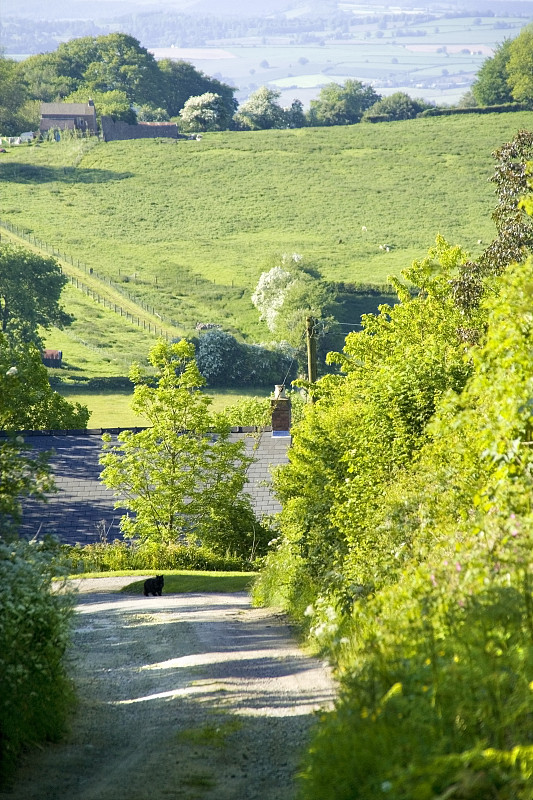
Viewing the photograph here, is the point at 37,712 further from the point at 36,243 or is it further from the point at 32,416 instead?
the point at 36,243

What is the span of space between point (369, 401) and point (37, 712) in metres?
8.94

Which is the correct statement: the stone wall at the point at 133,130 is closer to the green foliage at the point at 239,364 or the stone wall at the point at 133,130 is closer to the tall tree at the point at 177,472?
the green foliage at the point at 239,364

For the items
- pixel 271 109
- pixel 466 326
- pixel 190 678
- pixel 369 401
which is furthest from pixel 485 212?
pixel 190 678

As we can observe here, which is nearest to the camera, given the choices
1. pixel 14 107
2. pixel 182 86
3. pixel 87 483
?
pixel 87 483

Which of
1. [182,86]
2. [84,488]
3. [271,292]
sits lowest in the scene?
[84,488]

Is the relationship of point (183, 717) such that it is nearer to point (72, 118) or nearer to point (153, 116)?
point (72, 118)

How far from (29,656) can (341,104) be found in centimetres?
15862

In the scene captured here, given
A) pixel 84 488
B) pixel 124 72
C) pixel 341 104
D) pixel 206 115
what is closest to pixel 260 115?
pixel 206 115

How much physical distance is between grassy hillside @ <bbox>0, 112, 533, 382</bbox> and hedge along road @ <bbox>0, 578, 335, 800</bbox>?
62.2 metres

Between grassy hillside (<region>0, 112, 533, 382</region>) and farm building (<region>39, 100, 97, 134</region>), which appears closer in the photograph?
grassy hillside (<region>0, 112, 533, 382</region>)

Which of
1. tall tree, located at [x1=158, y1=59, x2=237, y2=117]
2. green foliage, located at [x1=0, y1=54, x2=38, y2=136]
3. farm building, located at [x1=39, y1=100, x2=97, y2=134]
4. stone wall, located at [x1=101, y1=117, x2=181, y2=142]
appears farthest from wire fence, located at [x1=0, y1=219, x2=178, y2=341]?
tall tree, located at [x1=158, y1=59, x2=237, y2=117]

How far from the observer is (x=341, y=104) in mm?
159500

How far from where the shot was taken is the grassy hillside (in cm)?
9244

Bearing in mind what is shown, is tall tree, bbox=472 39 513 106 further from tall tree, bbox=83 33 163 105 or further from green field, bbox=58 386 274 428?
green field, bbox=58 386 274 428
